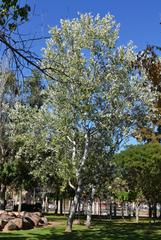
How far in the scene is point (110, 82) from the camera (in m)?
29.2

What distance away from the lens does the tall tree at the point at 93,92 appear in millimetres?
28781

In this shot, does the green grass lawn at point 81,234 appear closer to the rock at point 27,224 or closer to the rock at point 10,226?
the rock at point 27,224

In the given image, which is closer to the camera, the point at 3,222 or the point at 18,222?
the point at 3,222

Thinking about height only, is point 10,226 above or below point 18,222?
below

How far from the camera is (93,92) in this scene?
94.4 ft

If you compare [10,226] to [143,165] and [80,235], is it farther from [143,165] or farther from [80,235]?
[143,165]

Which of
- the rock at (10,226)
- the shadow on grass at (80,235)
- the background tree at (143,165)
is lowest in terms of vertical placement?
the shadow on grass at (80,235)

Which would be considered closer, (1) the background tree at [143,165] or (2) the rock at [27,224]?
(2) the rock at [27,224]

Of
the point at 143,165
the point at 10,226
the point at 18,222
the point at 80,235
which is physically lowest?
the point at 80,235

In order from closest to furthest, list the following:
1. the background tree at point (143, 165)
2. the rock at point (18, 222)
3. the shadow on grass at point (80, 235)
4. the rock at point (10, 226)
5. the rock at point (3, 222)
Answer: the shadow on grass at point (80, 235), the rock at point (10, 226), the rock at point (3, 222), the rock at point (18, 222), the background tree at point (143, 165)

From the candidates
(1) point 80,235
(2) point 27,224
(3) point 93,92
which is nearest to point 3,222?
(2) point 27,224

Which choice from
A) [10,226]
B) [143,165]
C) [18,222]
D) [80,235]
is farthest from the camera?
[143,165]

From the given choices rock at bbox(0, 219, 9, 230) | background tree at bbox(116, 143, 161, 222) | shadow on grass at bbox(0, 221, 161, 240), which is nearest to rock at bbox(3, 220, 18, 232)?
rock at bbox(0, 219, 9, 230)

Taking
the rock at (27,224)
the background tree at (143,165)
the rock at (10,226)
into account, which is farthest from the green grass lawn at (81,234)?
the background tree at (143,165)
